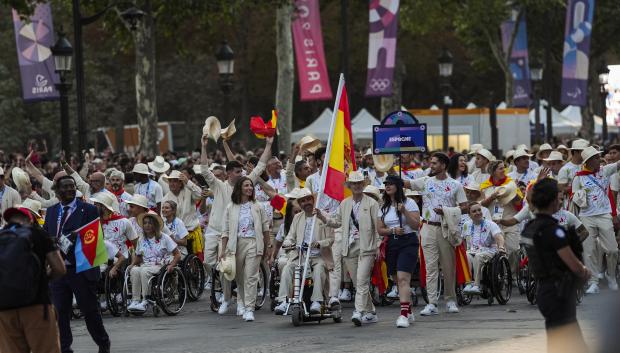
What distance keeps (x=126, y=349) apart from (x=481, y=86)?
230 feet

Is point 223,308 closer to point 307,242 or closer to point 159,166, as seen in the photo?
point 307,242

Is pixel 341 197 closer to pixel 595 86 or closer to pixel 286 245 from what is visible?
pixel 286 245

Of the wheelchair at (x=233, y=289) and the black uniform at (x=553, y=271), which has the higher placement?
the black uniform at (x=553, y=271)

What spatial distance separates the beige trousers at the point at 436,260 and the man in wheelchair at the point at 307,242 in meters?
1.15

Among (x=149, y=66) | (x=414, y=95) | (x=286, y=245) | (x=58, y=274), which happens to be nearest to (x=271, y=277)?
(x=286, y=245)

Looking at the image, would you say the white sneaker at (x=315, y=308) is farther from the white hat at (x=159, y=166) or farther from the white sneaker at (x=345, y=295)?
the white hat at (x=159, y=166)

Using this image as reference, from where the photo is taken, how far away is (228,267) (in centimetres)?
1833

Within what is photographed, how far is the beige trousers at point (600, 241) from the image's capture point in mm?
20344

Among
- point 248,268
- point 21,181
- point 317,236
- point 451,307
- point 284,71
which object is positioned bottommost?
point 451,307

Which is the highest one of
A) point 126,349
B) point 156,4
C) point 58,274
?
point 156,4

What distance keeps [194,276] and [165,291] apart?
154 centimetres

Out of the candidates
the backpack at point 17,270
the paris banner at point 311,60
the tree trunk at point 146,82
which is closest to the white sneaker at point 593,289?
the backpack at point 17,270

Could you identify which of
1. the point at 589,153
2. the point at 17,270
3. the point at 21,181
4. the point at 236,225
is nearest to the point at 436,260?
the point at 236,225

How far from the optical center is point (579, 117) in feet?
224
